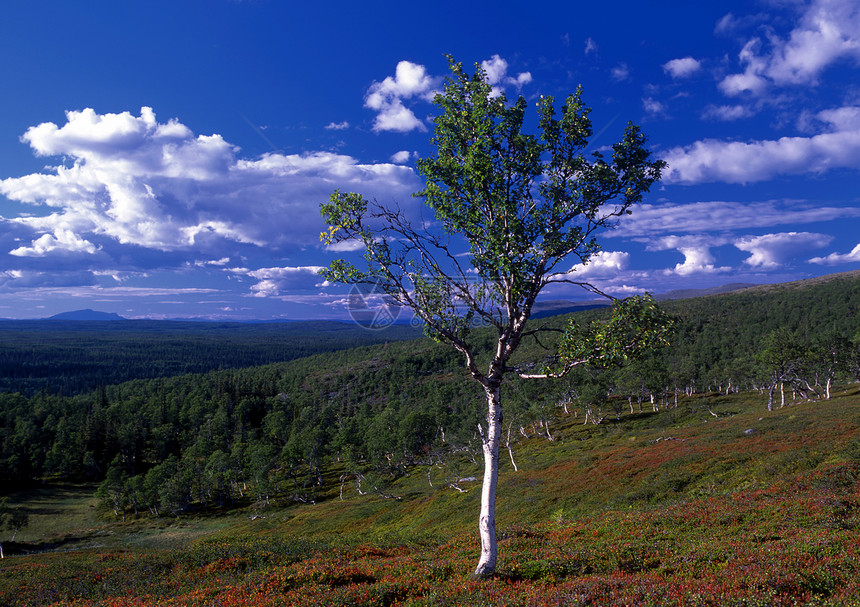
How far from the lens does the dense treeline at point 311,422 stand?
91.0 meters

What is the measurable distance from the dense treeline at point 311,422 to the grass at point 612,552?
29.7m

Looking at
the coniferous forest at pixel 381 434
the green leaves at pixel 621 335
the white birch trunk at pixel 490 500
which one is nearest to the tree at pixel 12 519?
the coniferous forest at pixel 381 434

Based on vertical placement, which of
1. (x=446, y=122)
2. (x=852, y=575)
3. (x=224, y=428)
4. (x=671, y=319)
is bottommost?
(x=224, y=428)

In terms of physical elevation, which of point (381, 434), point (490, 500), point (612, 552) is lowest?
point (381, 434)

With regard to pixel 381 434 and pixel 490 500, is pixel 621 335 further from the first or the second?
pixel 381 434

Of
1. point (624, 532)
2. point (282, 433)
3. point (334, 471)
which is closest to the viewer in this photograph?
point (624, 532)

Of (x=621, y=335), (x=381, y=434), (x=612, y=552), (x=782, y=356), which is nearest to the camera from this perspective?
(x=621, y=335)

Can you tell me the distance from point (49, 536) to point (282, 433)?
62.1m

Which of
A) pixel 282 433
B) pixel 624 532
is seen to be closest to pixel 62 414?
pixel 282 433

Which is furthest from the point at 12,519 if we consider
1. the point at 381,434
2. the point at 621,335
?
the point at 621,335

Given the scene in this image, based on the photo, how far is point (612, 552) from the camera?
522 inches

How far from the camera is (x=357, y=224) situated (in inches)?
485

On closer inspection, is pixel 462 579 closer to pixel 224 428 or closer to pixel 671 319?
pixel 671 319

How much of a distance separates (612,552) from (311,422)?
139 m
